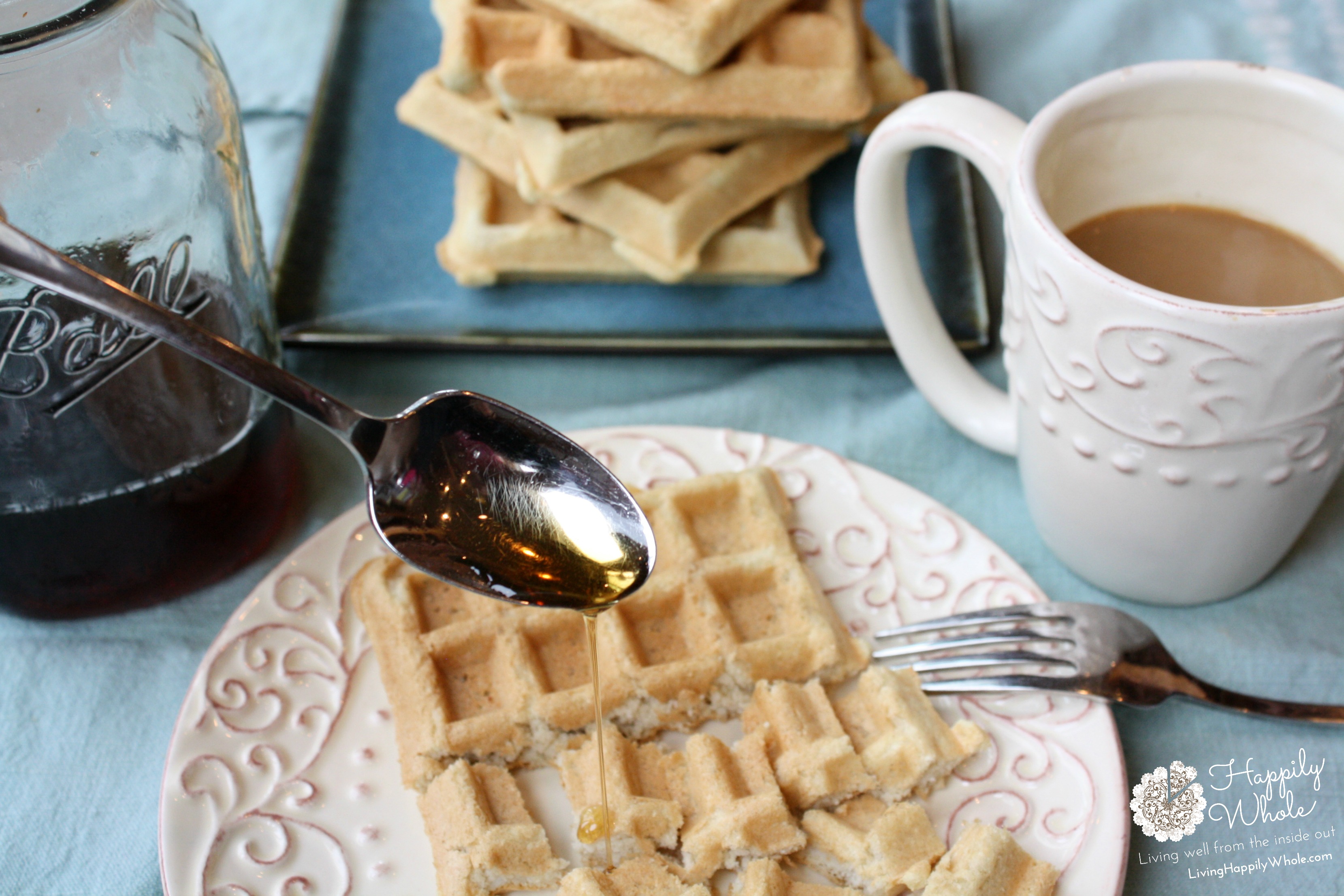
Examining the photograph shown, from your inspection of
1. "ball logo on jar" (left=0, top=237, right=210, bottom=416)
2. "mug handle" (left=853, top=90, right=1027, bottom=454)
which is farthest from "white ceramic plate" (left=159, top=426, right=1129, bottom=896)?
"ball logo on jar" (left=0, top=237, right=210, bottom=416)

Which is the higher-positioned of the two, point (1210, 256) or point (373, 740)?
point (1210, 256)

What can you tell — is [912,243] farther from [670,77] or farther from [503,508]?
[503,508]

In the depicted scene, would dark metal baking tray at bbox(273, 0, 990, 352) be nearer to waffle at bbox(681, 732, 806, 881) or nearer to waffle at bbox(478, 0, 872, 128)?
waffle at bbox(478, 0, 872, 128)

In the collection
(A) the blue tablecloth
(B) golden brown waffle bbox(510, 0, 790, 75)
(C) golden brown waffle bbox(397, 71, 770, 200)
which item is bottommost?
(A) the blue tablecloth

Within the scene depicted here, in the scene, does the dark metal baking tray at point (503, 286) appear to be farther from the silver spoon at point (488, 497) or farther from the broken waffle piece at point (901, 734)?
the broken waffle piece at point (901, 734)

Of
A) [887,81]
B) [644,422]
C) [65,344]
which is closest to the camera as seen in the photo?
[65,344]

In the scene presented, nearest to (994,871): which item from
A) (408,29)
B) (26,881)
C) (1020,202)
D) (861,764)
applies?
(861,764)

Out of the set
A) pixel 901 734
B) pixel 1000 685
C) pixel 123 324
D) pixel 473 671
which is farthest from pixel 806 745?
pixel 123 324
